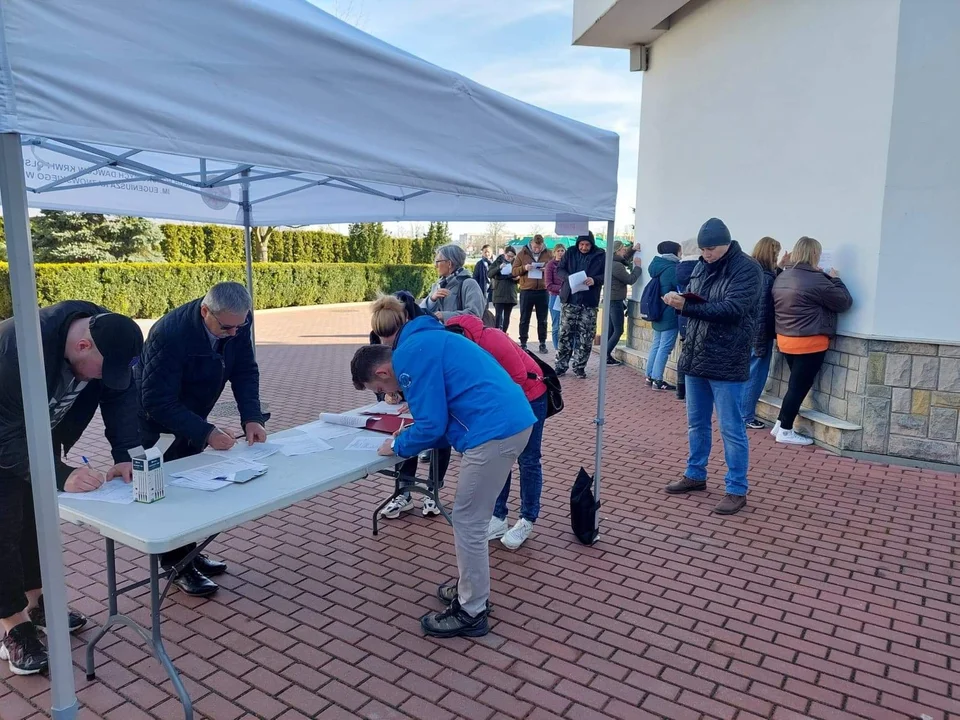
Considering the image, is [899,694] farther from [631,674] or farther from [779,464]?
[779,464]

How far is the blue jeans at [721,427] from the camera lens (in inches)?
176

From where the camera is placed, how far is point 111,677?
2750mm

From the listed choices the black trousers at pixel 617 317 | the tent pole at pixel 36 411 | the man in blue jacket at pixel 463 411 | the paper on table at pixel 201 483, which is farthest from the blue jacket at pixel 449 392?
the black trousers at pixel 617 317

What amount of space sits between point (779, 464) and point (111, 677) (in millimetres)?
4952

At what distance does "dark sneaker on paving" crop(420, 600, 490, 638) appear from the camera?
10.1 feet

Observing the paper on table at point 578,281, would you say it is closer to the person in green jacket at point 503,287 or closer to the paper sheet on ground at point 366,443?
the person in green jacket at point 503,287

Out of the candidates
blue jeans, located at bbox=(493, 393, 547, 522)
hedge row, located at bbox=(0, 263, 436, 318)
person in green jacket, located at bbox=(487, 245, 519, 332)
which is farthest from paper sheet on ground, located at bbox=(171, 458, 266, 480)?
hedge row, located at bbox=(0, 263, 436, 318)

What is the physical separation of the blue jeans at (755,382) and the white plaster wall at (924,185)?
114 centimetres

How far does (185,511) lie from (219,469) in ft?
1.64

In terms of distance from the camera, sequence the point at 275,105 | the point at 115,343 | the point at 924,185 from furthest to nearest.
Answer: the point at 924,185 < the point at 115,343 < the point at 275,105

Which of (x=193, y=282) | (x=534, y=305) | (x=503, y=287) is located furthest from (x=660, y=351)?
(x=193, y=282)

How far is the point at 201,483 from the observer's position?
283cm

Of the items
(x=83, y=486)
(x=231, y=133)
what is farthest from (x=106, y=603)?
(x=231, y=133)

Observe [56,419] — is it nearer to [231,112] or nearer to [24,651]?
[24,651]
